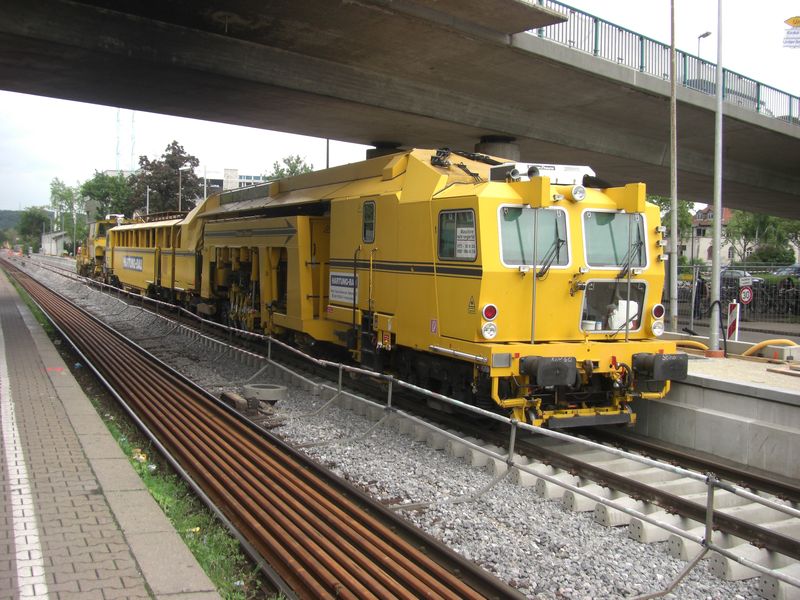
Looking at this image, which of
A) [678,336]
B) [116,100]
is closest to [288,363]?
[678,336]

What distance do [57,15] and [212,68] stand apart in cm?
325

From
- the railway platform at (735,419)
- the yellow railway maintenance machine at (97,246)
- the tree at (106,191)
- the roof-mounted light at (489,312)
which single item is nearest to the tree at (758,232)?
the yellow railway maintenance machine at (97,246)

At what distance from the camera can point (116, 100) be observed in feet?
61.4

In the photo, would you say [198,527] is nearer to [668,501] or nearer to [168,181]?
[668,501]

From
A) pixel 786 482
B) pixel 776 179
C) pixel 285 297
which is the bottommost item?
pixel 786 482

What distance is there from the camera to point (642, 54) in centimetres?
1959

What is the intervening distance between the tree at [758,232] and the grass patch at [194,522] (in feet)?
203

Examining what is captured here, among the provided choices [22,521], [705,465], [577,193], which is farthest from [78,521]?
[705,465]

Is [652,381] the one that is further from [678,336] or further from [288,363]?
[288,363]

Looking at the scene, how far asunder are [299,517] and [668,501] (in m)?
3.34

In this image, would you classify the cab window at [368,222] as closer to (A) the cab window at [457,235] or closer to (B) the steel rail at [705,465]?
(A) the cab window at [457,235]

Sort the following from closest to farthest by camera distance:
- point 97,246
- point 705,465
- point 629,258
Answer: point 705,465 < point 629,258 < point 97,246

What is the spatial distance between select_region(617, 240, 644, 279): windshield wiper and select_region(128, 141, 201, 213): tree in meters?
65.4

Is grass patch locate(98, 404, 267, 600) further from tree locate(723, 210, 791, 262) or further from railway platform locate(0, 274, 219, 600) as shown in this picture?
tree locate(723, 210, 791, 262)
